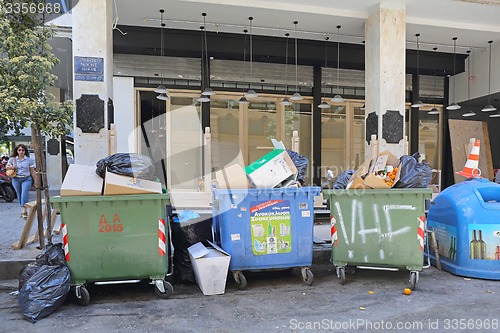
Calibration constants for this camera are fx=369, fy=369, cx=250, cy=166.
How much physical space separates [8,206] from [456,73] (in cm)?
1345

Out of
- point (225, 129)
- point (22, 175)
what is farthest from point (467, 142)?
point (22, 175)

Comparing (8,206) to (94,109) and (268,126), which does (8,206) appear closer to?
(94,109)

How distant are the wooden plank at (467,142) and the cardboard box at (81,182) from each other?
1137cm

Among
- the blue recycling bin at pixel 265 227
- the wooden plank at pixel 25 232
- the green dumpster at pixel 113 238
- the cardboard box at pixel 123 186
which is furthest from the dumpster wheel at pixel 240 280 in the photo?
the wooden plank at pixel 25 232

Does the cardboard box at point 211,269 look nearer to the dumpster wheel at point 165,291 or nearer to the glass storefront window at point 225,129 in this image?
the dumpster wheel at point 165,291

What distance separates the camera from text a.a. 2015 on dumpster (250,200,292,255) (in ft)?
13.0

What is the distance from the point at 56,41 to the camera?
28.5 ft

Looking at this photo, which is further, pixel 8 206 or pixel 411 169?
pixel 8 206

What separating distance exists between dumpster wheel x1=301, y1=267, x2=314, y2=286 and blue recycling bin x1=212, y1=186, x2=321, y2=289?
1 cm

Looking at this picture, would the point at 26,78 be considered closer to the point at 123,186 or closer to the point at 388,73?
the point at 123,186

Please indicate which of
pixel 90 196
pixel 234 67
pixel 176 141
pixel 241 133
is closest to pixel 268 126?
pixel 241 133

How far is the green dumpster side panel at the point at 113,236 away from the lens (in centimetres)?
359

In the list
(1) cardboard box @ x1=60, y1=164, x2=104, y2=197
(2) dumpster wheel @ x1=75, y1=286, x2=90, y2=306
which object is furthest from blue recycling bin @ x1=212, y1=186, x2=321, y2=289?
(2) dumpster wheel @ x1=75, y1=286, x2=90, y2=306

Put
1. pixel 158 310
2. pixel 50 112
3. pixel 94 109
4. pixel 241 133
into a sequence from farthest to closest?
pixel 241 133 < pixel 94 109 < pixel 50 112 < pixel 158 310
